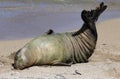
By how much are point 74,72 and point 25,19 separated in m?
7.29

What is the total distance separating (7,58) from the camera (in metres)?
8.40

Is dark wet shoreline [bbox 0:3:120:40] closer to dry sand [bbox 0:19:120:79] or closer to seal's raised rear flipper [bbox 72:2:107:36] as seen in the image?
dry sand [bbox 0:19:120:79]

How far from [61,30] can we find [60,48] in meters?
4.51

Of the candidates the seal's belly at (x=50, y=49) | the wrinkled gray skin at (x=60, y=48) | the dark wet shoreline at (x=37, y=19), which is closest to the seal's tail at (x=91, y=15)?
the wrinkled gray skin at (x=60, y=48)

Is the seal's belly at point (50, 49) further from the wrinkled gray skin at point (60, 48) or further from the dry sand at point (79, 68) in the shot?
the dry sand at point (79, 68)

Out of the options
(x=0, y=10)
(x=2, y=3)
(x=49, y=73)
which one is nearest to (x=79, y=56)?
(x=49, y=73)

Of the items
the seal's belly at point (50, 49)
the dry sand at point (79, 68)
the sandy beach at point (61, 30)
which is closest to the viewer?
the dry sand at point (79, 68)

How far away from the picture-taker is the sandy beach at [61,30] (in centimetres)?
682

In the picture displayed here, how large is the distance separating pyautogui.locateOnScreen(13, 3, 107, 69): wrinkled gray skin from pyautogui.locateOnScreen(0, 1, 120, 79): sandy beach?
189 millimetres

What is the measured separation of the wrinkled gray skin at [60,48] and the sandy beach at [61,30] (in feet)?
0.62

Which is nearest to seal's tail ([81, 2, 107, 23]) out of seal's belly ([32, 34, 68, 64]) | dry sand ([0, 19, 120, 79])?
seal's belly ([32, 34, 68, 64])

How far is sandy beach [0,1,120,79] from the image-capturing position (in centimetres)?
682

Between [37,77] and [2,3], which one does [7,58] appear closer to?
[37,77]

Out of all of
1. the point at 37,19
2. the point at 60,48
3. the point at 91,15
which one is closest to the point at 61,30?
the point at 37,19
